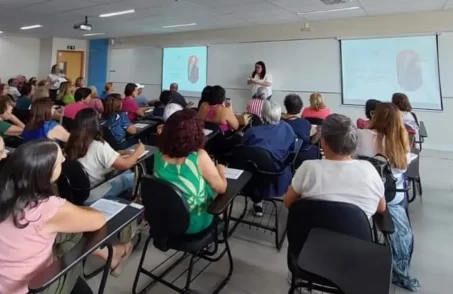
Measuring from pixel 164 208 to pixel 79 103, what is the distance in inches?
118

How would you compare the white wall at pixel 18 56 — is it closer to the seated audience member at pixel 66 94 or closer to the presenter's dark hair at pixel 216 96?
the seated audience member at pixel 66 94

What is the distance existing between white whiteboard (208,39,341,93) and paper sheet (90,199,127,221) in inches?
243

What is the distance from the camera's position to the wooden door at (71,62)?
11.2 meters

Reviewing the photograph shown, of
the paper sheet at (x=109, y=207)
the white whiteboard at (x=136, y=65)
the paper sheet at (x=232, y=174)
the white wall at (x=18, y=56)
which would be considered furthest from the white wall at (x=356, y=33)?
the white wall at (x=18, y=56)

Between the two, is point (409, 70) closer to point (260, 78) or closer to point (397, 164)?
point (260, 78)

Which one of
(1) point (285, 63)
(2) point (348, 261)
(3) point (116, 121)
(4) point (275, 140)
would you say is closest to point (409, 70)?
(1) point (285, 63)

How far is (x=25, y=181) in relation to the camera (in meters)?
1.14

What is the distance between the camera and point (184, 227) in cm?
171

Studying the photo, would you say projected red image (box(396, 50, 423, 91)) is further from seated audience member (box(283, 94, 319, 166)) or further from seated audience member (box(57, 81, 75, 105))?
seated audience member (box(57, 81, 75, 105))

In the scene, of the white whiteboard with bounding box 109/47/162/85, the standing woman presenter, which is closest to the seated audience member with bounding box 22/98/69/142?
the standing woman presenter

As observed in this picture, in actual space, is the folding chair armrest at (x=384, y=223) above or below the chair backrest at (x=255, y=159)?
below

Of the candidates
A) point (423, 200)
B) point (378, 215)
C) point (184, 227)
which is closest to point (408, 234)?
point (378, 215)

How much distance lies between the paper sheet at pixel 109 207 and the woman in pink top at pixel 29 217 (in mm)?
182

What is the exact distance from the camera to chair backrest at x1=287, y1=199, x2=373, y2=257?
1394 millimetres
